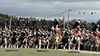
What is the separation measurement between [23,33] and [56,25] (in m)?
10.0

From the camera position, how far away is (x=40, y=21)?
4534 centimetres

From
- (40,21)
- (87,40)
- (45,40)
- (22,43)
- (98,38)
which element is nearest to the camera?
(98,38)

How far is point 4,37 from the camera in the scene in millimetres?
31469

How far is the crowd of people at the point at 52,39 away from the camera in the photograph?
843 inches

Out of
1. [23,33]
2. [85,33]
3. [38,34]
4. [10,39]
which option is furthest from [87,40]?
[10,39]

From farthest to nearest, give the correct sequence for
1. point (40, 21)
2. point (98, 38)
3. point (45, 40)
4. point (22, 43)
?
point (40, 21)
point (22, 43)
point (45, 40)
point (98, 38)

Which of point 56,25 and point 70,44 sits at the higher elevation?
point 56,25

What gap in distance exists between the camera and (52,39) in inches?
854

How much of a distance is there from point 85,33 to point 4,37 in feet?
34.5

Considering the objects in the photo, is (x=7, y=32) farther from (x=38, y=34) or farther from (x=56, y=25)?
(x=56, y=25)

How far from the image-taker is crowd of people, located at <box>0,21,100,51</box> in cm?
2142

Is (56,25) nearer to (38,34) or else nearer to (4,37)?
(38,34)

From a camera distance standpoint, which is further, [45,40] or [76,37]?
[45,40]

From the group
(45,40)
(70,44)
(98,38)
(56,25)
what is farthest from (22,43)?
(98,38)
